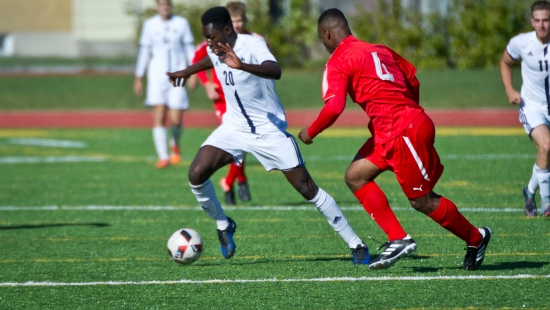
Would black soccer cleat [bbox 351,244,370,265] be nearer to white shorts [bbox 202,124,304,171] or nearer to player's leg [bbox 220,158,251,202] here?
white shorts [bbox 202,124,304,171]

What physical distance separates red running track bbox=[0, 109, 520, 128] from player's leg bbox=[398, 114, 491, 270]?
13730 mm

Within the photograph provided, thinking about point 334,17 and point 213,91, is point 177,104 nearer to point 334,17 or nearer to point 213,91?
point 213,91

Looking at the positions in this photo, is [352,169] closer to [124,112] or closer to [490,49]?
[124,112]

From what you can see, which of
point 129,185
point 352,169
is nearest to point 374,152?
point 352,169

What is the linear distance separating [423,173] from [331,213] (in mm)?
897

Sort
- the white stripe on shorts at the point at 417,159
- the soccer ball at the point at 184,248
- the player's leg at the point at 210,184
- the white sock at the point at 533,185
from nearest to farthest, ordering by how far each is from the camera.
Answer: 1. the white stripe on shorts at the point at 417,159
2. the soccer ball at the point at 184,248
3. the player's leg at the point at 210,184
4. the white sock at the point at 533,185

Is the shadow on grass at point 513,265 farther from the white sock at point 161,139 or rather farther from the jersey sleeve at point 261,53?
the white sock at point 161,139

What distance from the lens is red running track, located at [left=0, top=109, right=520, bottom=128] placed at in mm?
19564

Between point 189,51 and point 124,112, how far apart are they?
9.94m

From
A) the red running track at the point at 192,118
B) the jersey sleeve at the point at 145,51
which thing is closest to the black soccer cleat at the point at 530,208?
the jersey sleeve at the point at 145,51

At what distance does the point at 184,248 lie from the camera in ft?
20.6

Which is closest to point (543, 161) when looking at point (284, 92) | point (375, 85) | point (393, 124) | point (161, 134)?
point (393, 124)

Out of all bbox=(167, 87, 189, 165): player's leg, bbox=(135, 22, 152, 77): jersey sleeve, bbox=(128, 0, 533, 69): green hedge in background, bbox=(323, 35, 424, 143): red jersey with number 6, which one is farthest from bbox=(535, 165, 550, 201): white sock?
bbox=(128, 0, 533, 69): green hedge in background

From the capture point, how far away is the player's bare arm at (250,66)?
5.93 m
